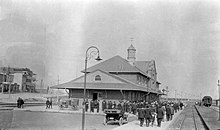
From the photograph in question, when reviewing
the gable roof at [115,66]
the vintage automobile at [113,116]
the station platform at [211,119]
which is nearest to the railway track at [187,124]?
the station platform at [211,119]

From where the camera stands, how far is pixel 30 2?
550 inches

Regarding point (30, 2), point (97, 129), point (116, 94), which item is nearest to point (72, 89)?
point (116, 94)

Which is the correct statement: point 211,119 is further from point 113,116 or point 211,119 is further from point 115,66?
point 115,66

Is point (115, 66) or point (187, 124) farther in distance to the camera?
point (115, 66)

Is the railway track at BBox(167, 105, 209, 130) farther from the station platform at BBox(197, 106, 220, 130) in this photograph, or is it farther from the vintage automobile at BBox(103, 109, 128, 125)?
the vintage automobile at BBox(103, 109, 128, 125)

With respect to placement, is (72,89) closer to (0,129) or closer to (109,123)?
(109,123)

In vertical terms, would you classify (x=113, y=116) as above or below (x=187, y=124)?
above

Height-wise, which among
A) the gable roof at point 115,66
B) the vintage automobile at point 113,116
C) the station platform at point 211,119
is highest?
the gable roof at point 115,66

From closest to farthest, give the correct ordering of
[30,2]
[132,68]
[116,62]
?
1. [30,2]
2. [132,68]
3. [116,62]

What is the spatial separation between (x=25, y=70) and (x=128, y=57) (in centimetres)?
4016

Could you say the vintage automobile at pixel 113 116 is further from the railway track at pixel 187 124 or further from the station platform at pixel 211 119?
the station platform at pixel 211 119

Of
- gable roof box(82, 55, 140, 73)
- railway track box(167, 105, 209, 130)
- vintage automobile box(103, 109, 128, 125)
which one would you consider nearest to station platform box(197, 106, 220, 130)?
railway track box(167, 105, 209, 130)

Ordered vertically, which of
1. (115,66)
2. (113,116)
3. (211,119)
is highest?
(115,66)

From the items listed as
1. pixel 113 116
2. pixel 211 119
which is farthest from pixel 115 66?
pixel 113 116
